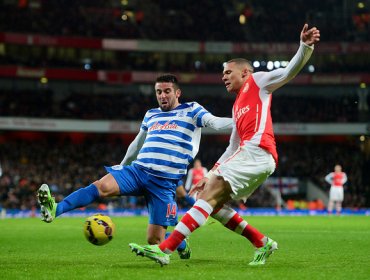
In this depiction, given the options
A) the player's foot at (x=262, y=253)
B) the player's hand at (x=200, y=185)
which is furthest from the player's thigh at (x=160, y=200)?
the player's foot at (x=262, y=253)

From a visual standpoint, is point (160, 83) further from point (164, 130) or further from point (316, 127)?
point (316, 127)

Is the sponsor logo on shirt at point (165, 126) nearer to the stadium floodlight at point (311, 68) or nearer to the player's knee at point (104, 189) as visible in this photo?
the player's knee at point (104, 189)

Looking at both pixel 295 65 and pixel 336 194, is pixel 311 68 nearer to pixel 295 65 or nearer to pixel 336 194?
pixel 336 194

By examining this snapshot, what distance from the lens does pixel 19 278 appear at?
6.82 m

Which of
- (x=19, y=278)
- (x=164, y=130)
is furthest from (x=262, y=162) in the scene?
(x=19, y=278)

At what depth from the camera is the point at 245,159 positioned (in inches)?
303

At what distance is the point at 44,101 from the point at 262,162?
38663 mm

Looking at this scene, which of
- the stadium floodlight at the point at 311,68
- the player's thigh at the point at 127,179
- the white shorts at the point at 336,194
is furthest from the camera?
the stadium floodlight at the point at 311,68

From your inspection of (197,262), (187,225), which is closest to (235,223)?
(197,262)

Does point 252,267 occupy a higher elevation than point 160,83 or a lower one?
lower

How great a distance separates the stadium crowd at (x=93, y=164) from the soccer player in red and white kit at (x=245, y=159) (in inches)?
1058

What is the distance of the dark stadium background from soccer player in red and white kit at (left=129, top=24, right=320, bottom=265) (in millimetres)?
32288

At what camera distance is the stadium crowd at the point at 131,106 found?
144 ft

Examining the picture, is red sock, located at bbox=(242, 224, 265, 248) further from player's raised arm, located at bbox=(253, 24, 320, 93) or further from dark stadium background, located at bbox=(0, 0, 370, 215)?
dark stadium background, located at bbox=(0, 0, 370, 215)
